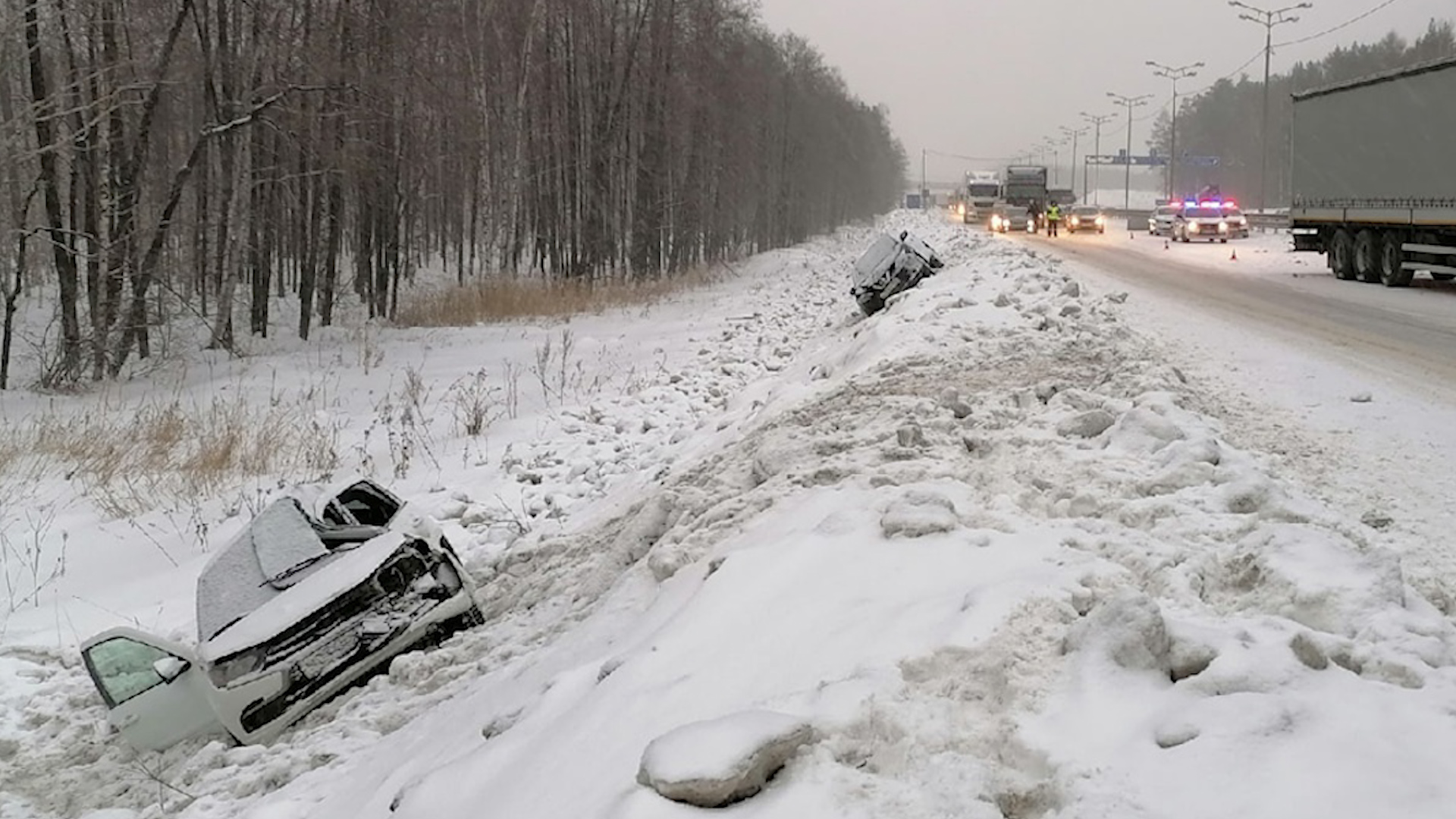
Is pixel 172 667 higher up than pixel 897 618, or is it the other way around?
pixel 897 618

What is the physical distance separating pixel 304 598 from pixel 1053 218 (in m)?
48.0

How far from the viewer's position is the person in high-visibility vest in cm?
4850

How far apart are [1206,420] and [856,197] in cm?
11148

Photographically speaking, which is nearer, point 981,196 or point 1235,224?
point 1235,224

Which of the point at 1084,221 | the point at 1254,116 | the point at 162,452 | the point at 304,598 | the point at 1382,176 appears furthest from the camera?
the point at 1254,116

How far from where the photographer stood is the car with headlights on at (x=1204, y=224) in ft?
133

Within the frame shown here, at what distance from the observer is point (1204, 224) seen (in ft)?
134

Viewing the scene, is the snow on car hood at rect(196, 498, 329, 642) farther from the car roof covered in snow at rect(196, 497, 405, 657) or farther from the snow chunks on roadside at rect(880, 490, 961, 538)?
the snow chunks on roadside at rect(880, 490, 961, 538)

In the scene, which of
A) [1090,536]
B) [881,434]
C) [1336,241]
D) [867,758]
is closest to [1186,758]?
[867,758]

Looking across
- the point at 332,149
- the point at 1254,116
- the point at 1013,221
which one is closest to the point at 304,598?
the point at 332,149

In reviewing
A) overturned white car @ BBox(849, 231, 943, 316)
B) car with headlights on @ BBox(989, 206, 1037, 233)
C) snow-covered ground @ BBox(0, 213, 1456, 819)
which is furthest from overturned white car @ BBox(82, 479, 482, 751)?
car with headlights on @ BBox(989, 206, 1037, 233)

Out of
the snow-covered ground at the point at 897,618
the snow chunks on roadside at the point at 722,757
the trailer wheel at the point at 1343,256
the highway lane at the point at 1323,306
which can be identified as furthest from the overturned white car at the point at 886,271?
the snow chunks on roadside at the point at 722,757

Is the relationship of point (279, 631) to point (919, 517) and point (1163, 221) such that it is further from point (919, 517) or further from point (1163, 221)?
point (1163, 221)

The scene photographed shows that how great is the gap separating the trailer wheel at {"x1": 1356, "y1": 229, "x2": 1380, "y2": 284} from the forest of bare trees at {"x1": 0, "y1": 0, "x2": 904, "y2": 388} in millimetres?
20816
